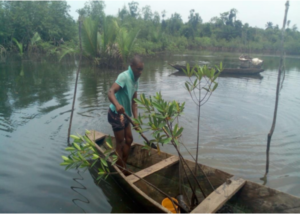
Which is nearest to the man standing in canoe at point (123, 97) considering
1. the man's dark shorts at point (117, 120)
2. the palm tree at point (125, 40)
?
the man's dark shorts at point (117, 120)

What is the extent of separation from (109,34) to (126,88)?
11.7 meters

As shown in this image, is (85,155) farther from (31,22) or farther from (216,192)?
(31,22)

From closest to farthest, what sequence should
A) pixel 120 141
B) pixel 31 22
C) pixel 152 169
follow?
pixel 152 169, pixel 120 141, pixel 31 22

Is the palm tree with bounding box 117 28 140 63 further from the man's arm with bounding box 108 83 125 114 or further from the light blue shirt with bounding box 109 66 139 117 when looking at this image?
the man's arm with bounding box 108 83 125 114

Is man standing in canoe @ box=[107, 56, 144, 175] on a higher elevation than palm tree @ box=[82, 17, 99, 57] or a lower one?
lower

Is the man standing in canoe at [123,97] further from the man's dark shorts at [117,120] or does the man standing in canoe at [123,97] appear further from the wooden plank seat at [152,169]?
the wooden plank seat at [152,169]

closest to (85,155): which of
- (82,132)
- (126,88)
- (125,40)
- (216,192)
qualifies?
(126,88)

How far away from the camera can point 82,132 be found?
5.16 m

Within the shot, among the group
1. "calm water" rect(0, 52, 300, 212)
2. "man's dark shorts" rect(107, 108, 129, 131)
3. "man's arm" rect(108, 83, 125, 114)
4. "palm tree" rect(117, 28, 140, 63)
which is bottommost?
"calm water" rect(0, 52, 300, 212)

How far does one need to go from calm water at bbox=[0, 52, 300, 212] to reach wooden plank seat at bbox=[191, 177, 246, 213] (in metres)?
0.79

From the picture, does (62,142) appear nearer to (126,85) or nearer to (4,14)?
(126,85)

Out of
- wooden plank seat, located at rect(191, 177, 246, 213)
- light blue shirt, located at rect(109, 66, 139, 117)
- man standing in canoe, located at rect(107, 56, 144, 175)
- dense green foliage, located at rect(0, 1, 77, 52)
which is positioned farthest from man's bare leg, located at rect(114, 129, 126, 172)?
dense green foliage, located at rect(0, 1, 77, 52)

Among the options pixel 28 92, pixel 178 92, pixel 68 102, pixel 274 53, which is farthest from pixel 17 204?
pixel 274 53

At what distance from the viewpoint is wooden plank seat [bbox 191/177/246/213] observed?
2.25 m
